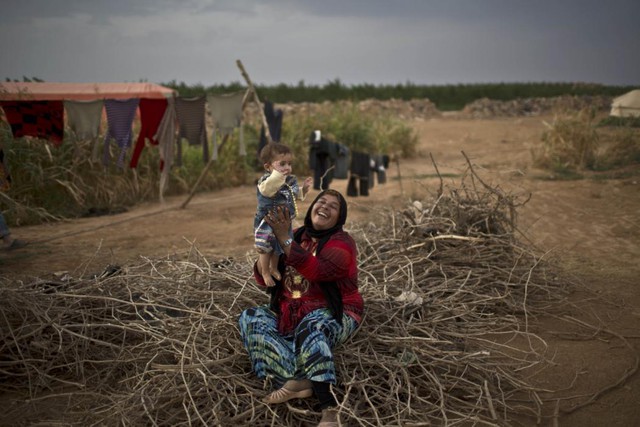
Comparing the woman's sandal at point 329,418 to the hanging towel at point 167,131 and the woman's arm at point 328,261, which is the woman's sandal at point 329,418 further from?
the hanging towel at point 167,131

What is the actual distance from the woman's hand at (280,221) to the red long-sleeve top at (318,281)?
7.2 inches

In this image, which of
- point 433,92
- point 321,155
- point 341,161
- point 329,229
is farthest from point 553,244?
point 433,92

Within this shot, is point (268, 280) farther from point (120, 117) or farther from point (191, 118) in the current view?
point (191, 118)

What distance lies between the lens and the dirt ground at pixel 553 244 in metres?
3.36

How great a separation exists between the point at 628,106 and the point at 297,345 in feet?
38.5

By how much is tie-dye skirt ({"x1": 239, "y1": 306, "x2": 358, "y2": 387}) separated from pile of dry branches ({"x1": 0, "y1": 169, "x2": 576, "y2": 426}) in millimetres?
129

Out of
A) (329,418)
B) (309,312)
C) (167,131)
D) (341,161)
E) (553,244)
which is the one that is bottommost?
(553,244)

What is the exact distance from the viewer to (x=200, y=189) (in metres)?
10.7

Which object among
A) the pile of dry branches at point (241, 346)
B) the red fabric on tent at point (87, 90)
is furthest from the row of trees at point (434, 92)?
the pile of dry branches at point (241, 346)

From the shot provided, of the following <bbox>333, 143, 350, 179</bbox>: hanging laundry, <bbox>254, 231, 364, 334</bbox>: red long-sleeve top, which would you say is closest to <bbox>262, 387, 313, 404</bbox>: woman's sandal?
<bbox>254, 231, 364, 334</bbox>: red long-sleeve top

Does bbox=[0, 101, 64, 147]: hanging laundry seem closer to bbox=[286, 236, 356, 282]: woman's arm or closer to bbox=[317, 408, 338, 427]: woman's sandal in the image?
bbox=[286, 236, 356, 282]: woman's arm

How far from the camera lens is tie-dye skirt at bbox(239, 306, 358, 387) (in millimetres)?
2799

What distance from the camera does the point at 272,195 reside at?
300 cm

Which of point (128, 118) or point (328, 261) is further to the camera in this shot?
point (128, 118)
